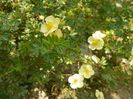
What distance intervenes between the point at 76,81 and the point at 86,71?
10 centimetres

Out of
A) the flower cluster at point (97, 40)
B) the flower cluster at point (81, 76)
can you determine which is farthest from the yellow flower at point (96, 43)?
the flower cluster at point (81, 76)

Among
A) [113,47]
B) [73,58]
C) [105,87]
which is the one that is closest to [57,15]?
[73,58]

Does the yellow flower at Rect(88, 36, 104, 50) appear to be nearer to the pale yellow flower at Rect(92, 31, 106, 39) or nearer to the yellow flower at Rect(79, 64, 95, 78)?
the pale yellow flower at Rect(92, 31, 106, 39)

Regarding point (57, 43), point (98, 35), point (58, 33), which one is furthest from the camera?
point (98, 35)

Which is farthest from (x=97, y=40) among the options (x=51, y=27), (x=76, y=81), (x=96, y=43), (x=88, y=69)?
(x=51, y=27)

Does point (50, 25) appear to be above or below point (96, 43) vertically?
above

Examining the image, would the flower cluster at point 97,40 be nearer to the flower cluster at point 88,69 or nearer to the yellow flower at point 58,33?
the flower cluster at point 88,69

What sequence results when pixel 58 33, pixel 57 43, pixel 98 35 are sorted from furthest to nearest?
pixel 98 35
pixel 58 33
pixel 57 43

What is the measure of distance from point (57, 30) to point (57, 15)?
0.22 metres

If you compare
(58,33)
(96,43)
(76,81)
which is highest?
(58,33)

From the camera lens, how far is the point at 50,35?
215 centimetres

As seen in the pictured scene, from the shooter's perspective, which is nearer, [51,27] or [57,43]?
[57,43]

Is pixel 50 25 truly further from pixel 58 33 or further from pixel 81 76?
pixel 81 76

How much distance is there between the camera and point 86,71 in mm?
2510
